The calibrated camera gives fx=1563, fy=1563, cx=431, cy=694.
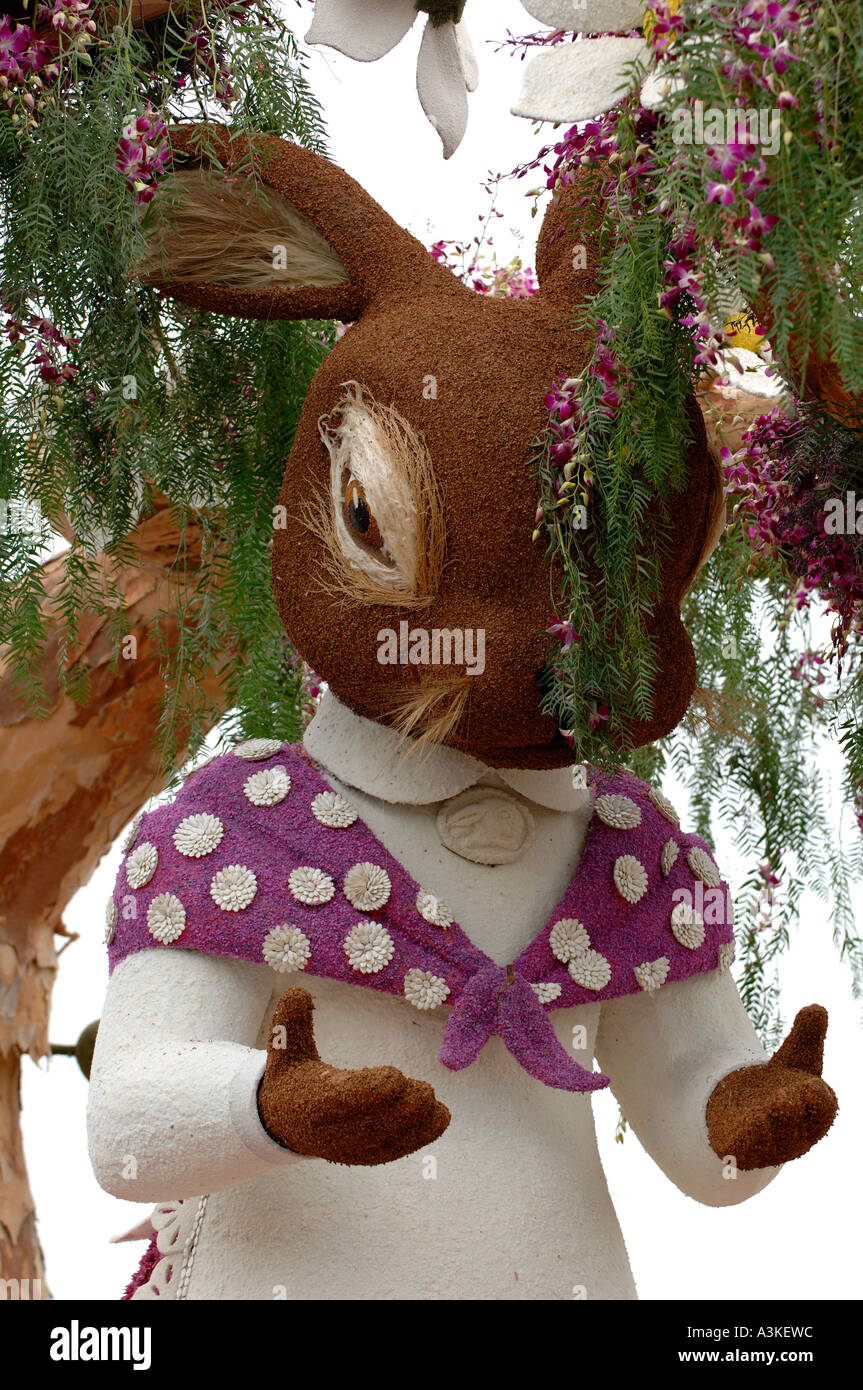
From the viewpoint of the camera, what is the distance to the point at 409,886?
60.1 inches

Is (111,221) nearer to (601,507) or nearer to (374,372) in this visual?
(374,372)

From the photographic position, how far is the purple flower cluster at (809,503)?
1440 mm

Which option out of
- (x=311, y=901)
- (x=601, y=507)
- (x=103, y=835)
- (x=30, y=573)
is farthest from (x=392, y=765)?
(x=103, y=835)

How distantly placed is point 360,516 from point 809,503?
1.39 ft

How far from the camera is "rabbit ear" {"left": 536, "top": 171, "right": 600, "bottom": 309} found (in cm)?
153

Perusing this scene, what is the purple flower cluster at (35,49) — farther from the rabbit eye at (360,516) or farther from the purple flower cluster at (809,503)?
the purple flower cluster at (809,503)

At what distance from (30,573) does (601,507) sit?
2.23 ft

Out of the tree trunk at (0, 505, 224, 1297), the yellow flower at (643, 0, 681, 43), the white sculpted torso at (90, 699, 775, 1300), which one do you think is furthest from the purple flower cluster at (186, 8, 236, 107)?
the tree trunk at (0, 505, 224, 1297)

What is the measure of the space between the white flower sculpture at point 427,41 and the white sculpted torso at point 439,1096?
0.71 metres

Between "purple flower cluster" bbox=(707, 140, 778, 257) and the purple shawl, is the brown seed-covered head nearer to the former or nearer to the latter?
the purple shawl

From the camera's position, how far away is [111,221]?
161 cm

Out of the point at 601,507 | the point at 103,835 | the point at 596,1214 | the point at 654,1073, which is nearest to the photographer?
the point at 601,507

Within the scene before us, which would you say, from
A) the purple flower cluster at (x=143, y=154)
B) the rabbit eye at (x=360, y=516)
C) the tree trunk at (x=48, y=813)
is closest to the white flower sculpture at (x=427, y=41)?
the purple flower cluster at (x=143, y=154)

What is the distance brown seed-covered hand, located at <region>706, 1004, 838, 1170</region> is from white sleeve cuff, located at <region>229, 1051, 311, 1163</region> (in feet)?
1.35
